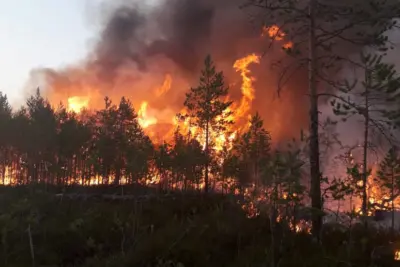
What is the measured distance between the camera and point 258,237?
11398mm

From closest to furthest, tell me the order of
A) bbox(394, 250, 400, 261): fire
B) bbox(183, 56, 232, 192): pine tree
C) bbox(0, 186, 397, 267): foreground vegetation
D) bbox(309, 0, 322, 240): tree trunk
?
1. bbox(0, 186, 397, 267): foreground vegetation
2. bbox(394, 250, 400, 261): fire
3. bbox(309, 0, 322, 240): tree trunk
4. bbox(183, 56, 232, 192): pine tree

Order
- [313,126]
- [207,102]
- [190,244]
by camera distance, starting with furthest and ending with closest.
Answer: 1. [207,102]
2. [313,126]
3. [190,244]

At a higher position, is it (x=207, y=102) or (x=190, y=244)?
(x=207, y=102)

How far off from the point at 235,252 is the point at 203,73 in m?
37.5

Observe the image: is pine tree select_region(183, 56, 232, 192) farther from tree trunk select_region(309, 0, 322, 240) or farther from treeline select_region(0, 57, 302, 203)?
tree trunk select_region(309, 0, 322, 240)

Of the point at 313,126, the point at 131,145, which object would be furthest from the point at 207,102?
the point at 313,126

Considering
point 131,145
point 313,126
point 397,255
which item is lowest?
point 397,255

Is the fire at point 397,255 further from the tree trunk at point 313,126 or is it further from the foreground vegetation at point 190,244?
the tree trunk at point 313,126

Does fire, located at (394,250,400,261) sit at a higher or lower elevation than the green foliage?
lower

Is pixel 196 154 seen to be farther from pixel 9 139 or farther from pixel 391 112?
pixel 391 112

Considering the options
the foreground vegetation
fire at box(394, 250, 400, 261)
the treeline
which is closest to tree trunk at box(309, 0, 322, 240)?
the foreground vegetation

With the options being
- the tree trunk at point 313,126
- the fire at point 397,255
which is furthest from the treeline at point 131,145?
the fire at point 397,255

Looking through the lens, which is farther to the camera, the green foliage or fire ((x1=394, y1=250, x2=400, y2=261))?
the green foliage

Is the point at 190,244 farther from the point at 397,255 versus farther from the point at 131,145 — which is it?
the point at 131,145
